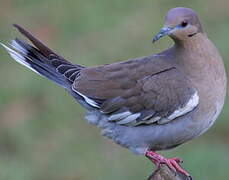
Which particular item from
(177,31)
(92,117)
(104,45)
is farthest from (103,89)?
(104,45)

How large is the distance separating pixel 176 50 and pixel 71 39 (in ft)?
15.0

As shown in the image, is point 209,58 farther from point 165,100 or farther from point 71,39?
point 71,39

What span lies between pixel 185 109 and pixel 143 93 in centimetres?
36

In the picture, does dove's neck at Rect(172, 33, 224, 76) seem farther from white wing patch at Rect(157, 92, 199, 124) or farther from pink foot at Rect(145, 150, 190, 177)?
pink foot at Rect(145, 150, 190, 177)

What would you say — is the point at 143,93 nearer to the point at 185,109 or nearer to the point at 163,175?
the point at 185,109

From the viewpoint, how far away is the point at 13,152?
9.40 meters

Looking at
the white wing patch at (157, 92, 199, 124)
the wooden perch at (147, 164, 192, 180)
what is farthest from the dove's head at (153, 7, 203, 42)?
the wooden perch at (147, 164, 192, 180)

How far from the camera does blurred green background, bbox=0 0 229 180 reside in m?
9.00

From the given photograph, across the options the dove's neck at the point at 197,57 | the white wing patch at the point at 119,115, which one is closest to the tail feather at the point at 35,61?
the white wing patch at the point at 119,115

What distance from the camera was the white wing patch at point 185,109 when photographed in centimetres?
670

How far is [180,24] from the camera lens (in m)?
6.66

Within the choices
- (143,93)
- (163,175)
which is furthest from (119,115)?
(163,175)

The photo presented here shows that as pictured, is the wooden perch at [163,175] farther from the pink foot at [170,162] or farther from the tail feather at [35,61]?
the tail feather at [35,61]

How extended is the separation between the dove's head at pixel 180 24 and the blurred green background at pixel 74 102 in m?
2.19
